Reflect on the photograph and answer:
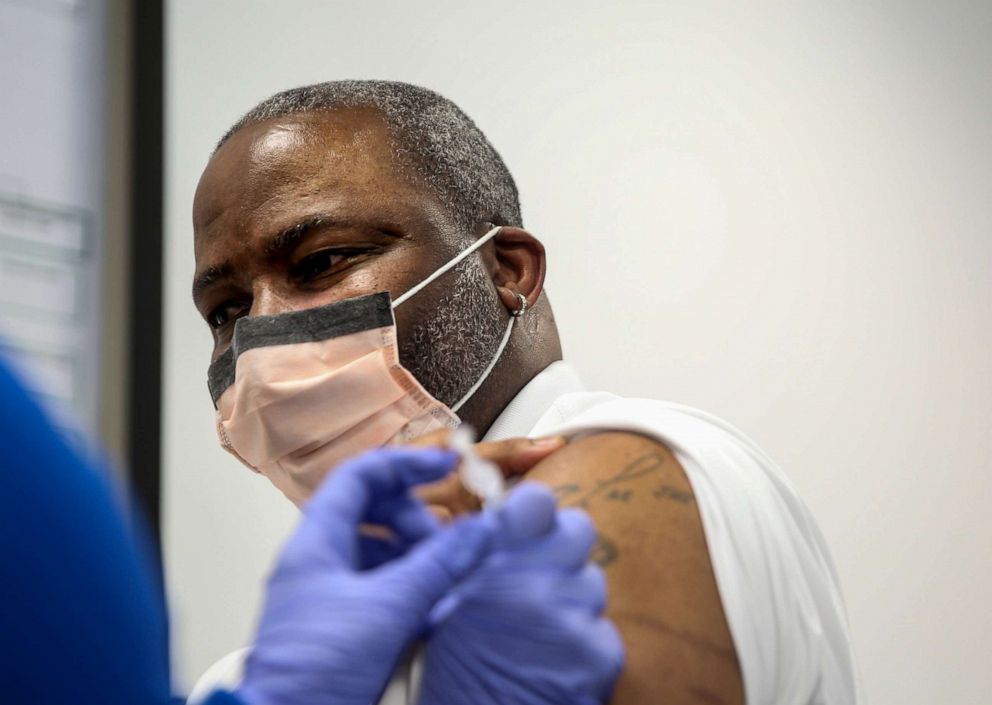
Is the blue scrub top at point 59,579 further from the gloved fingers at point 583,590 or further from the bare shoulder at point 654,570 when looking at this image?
the bare shoulder at point 654,570

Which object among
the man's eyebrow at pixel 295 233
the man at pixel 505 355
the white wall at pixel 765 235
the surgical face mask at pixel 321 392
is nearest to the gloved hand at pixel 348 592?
the man at pixel 505 355

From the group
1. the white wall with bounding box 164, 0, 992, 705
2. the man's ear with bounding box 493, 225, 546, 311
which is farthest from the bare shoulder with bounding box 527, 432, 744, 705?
the white wall with bounding box 164, 0, 992, 705

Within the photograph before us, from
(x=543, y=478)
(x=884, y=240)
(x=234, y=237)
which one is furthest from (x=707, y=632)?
(x=884, y=240)

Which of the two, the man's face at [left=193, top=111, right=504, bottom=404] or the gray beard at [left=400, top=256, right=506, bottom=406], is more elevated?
the man's face at [left=193, top=111, right=504, bottom=404]

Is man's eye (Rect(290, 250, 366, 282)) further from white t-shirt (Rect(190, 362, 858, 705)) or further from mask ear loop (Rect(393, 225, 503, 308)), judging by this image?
white t-shirt (Rect(190, 362, 858, 705))

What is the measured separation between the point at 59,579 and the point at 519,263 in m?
1.08

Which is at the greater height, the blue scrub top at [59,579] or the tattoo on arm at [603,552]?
the blue scrub top at [59,579]

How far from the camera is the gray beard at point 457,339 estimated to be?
1.45 meters

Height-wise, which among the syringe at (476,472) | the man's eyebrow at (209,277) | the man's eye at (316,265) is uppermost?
the man's eye at (316,265)

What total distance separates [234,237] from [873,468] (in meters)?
1.43

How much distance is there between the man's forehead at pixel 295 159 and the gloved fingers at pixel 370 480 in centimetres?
77

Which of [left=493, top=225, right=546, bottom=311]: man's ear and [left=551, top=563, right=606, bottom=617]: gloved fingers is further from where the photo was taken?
[left=493, top=225, right=546, bottom=311]: man's ear

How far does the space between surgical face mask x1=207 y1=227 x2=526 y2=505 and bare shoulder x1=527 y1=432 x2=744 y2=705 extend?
0.40 m

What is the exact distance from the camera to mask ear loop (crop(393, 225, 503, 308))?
1460 mm
